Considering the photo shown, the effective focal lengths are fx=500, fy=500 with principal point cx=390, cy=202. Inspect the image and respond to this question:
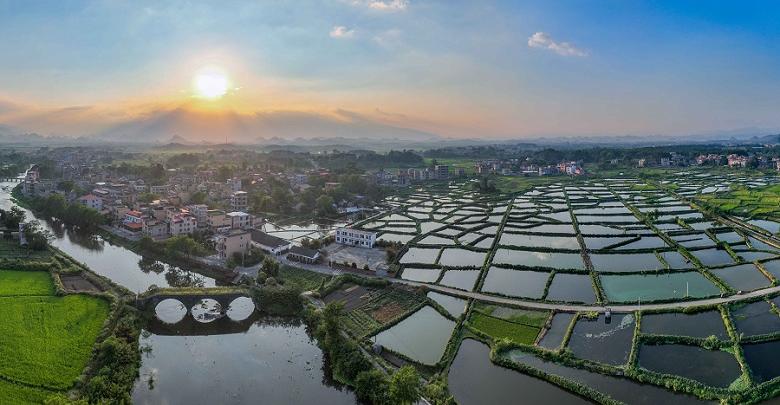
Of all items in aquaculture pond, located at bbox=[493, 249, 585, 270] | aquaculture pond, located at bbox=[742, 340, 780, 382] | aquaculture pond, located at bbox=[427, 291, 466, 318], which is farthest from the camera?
aquaculture pond, located at bbox=[493, 249, 585, 270]

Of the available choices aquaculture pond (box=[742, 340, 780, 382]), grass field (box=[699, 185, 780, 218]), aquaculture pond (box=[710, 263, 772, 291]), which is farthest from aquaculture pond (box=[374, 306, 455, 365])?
grass field (box=[699, 185, 780, 218])

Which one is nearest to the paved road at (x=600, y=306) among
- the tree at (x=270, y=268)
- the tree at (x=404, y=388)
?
the tree at (x=270, y=268)

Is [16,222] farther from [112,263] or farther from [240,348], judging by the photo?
[240,348]

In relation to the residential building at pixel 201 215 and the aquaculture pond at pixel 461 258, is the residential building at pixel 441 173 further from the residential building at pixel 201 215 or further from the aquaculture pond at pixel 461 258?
the aquaculture pond at pixel 461 258

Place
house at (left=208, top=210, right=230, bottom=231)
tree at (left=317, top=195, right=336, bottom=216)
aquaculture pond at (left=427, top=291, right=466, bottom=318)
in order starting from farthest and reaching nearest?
tree at (left=317, top=195, right=336, bottom=216) < house at (left=208, top=210, right=230, bottom=231) < aquaculture pond at (left=427, top=291, right=466, bottom=318)

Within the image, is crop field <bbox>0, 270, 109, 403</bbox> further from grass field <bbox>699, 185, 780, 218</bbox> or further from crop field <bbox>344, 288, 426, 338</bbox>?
grass field <bbox>699, 185, 780, 218</bbox>

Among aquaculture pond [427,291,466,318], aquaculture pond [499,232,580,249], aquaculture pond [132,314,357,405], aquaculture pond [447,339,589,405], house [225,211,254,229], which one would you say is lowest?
aquaculture pond [132,314,357,405]

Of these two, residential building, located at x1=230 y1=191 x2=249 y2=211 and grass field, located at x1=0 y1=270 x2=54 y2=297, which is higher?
residential building, located at x1=230 y1=191 x2=249 y2=211
